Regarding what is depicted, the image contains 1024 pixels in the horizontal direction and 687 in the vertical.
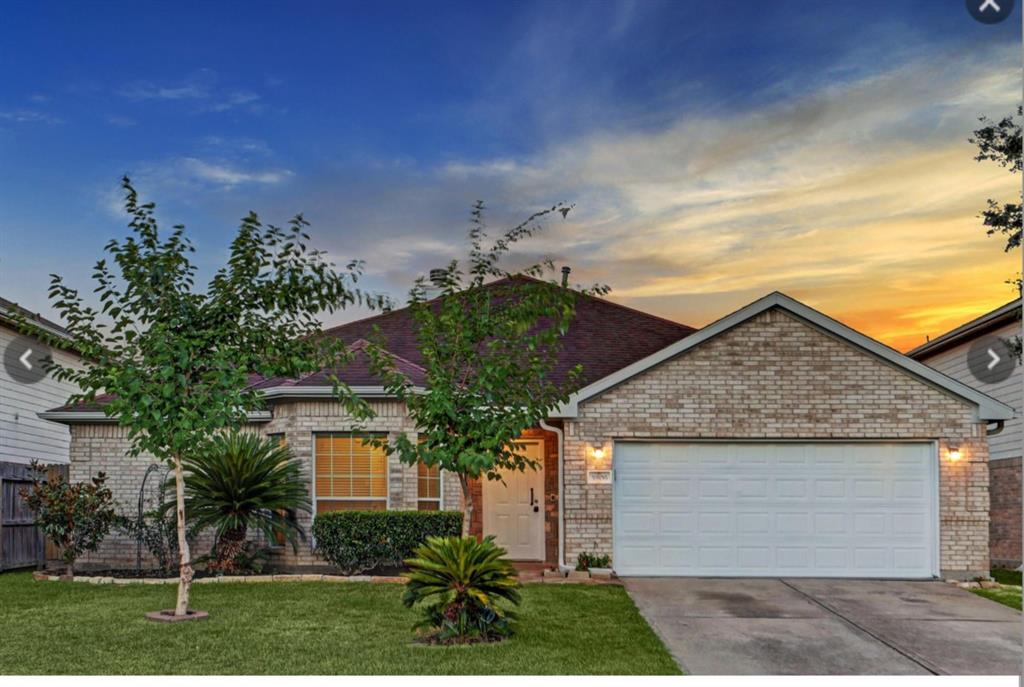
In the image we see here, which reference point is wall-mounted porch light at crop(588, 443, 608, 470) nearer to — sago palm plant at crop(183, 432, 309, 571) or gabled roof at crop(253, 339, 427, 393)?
gabled roof at crop(253, 339, 427, 393)

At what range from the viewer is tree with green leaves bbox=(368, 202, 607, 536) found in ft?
33.9

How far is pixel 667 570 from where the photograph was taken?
14.5 metres

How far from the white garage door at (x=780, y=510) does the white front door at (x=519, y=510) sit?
2.18 m

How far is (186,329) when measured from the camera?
35.5 ft

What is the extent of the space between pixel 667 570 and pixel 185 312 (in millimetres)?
7593

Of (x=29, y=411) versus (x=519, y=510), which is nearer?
Answer: (x=519, y=510)

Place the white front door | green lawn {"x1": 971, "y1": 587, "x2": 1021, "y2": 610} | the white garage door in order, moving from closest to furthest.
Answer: green lawn {"x1": 971, "y1": 587, "x2": 1021, "y2": 610} → the white garage door → the white front door

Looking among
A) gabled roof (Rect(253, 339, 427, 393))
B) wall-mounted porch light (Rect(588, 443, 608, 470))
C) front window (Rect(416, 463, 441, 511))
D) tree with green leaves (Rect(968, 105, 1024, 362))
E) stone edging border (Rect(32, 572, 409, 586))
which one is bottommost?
stone edging border (Rect(32, 572, 409, 586))

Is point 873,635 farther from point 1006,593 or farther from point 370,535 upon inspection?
point 370,535

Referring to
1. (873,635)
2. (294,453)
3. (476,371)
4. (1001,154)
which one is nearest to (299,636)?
(476,371)

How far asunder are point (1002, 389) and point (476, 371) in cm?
1209

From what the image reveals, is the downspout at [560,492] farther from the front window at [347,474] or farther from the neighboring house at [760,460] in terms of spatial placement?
the front window at [347,474]

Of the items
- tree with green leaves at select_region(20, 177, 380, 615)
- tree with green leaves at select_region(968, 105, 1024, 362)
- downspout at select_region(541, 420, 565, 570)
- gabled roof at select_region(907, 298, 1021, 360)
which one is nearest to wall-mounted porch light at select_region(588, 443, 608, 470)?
downspout at select_region(541, 420, 565, 570)

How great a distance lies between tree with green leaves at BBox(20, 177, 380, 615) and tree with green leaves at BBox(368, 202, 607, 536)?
89cm
